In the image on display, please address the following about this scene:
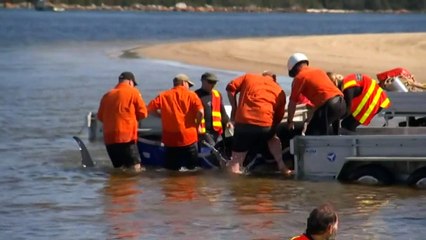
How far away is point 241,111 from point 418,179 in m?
2.22

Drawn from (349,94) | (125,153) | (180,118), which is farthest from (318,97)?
(125,153)

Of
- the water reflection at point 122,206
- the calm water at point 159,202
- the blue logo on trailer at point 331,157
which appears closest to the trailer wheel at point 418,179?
the calm water at point 159,202

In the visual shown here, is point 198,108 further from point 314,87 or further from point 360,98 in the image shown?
point 360,98

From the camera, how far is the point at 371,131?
49.4 ft

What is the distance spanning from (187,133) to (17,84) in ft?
57.8

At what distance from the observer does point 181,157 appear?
578 inches

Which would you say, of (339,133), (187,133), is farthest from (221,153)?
(339,133)

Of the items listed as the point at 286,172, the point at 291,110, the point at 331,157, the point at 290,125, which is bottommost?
the point at 286,172

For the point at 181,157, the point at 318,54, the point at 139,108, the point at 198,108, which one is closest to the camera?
the point at 198,108

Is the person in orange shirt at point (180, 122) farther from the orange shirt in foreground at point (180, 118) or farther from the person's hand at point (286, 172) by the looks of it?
the person's hand at point (286, 172)

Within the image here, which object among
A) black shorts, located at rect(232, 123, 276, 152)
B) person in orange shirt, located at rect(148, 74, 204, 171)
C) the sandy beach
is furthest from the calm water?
the sandy beach

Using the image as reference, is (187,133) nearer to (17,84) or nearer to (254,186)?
(254,186)

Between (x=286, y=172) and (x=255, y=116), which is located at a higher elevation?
(x=255, y=116)

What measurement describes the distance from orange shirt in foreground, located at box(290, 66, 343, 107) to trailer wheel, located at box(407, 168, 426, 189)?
1278mm
